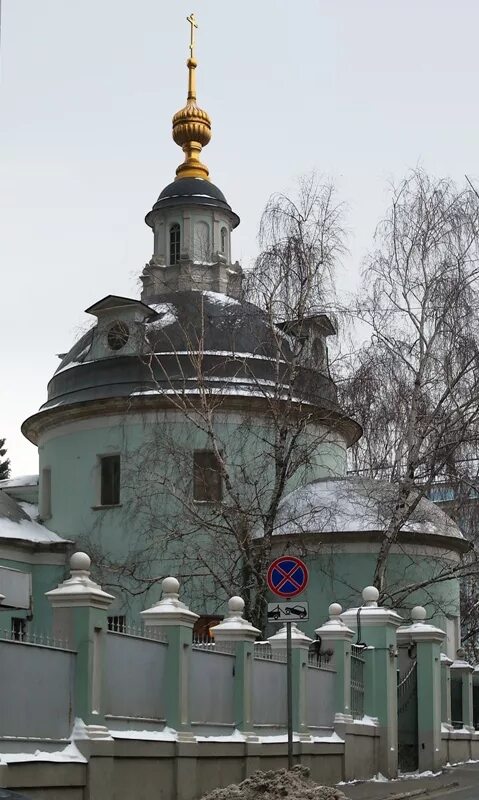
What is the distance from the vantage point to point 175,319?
120ft

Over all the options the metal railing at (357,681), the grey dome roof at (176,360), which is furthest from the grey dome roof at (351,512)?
the metal railing at (357,681)

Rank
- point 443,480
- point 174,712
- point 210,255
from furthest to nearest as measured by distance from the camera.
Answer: point 210,255
point 443,480
point 174,712

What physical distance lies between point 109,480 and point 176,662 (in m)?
19.8

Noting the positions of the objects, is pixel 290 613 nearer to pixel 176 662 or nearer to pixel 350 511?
pixel 176 662

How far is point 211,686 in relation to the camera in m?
18.5

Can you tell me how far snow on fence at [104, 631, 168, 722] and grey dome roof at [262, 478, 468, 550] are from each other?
1468cm

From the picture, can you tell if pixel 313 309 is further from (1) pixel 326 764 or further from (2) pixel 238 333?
(1) pixel 326 764

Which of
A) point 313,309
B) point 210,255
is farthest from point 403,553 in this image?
point 210,255

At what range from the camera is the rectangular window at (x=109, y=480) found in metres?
36.6

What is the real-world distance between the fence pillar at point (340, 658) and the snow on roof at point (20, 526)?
46.9ft

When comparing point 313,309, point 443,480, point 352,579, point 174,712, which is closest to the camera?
point 174,712

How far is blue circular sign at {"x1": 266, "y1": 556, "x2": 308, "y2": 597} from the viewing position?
17312 millimetres

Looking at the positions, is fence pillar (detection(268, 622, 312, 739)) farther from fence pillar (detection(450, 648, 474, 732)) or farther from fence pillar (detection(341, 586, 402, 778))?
fence pillar (detection(450, 648, 474, 732))

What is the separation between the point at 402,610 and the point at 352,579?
140 centimetres
